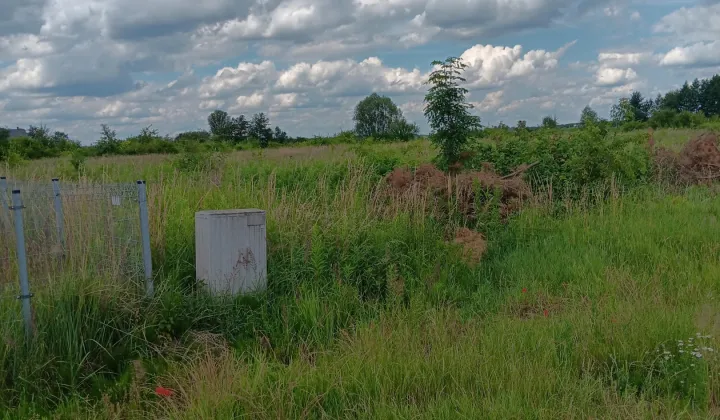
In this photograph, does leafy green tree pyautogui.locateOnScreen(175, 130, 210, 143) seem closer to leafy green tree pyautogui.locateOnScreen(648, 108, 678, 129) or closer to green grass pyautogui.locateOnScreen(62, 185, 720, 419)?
green grass pyautogui.locateOnScreen(62, 185, 720, 419)

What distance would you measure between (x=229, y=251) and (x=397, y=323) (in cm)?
193

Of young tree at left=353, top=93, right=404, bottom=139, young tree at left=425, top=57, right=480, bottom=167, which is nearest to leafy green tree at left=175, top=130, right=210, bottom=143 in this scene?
young tree at left=425, top=57, right=480, bottom=167

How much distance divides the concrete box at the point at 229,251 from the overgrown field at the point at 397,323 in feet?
0.70

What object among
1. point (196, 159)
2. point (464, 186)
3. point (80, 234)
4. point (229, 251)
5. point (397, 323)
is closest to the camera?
point (397, 323)

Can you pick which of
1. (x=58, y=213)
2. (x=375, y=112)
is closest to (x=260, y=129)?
(x=375, y=112)

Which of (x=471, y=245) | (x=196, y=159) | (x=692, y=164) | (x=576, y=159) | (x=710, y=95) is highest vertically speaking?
(x=710, y=95)

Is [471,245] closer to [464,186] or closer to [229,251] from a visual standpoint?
[464,186]

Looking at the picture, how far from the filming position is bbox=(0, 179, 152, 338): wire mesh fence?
568 cm

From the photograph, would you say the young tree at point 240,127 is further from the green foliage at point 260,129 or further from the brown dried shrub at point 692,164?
the brown dried shrub at point 692,164

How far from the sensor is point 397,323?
573 cm

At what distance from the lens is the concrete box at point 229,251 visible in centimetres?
622

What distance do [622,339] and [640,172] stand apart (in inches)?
329

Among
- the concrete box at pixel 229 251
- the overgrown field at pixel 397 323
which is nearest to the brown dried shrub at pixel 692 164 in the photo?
the overgrown field at pixel 397 323

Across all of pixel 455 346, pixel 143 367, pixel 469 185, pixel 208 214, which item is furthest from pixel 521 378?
pixel 469 185
